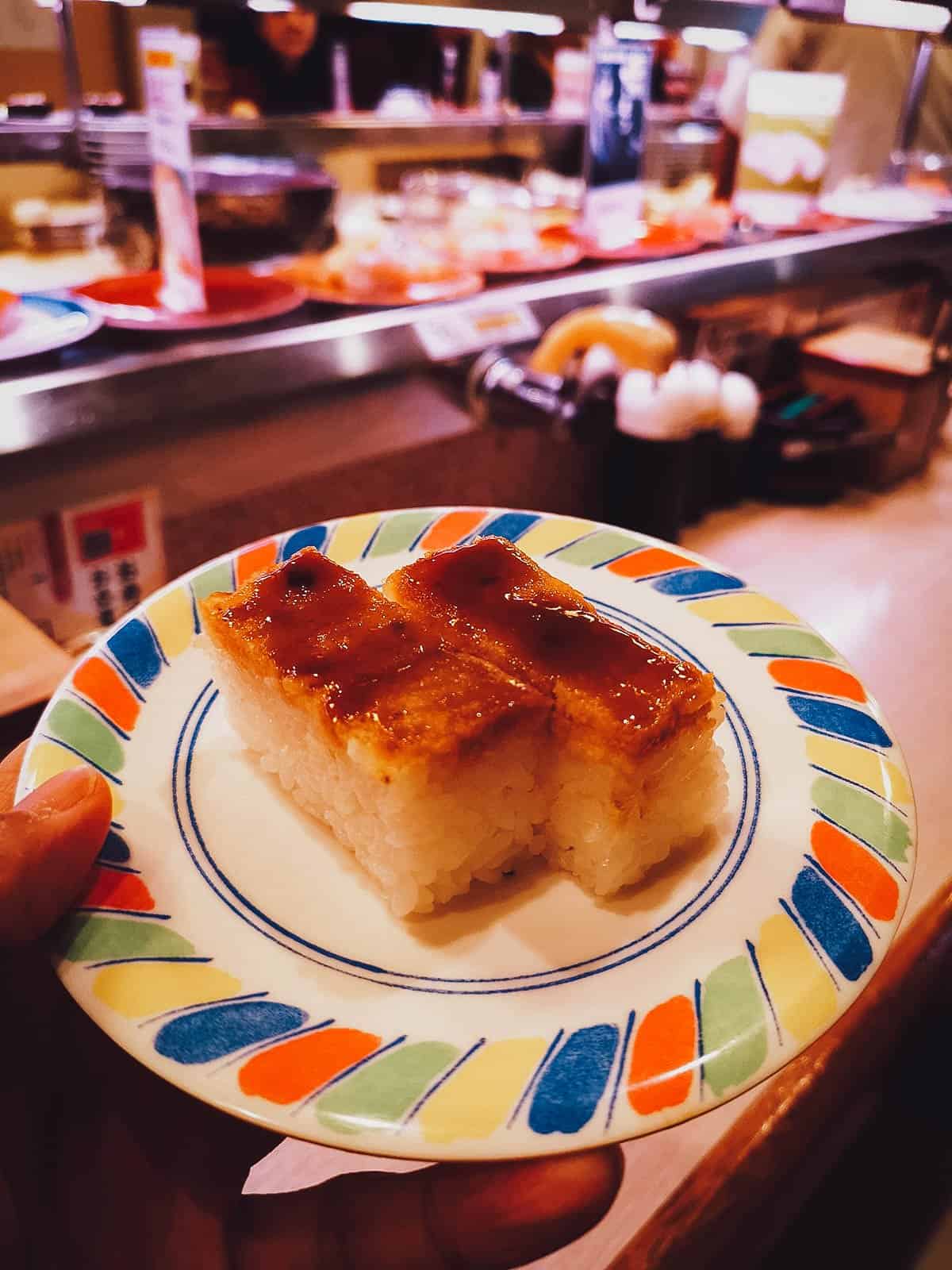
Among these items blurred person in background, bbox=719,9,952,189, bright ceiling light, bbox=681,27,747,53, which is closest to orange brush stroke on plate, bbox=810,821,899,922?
bright ceiling light, bbox=681,27,747,53

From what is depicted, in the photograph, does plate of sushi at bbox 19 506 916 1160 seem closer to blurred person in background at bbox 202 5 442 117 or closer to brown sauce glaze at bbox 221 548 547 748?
brown sauce glaze at bbox 221 548 547 748

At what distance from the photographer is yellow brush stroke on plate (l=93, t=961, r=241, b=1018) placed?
642 millimetres

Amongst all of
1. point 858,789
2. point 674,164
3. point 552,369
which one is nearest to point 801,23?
point 674,164

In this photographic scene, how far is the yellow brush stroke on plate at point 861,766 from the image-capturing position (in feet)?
2.70

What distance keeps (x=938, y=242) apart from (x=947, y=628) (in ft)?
5.18

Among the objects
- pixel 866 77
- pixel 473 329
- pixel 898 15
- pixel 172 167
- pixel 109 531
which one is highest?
pixel 898 15

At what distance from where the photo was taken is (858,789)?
831 millimetres

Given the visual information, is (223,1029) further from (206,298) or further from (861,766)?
(206,298)

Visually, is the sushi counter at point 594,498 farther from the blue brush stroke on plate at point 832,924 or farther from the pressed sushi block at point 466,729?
the pressed sushi block at point 466,729

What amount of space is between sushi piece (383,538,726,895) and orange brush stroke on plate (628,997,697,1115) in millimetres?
153

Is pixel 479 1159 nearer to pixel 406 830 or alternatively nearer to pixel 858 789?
pixel 406 830

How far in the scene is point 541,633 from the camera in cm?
91

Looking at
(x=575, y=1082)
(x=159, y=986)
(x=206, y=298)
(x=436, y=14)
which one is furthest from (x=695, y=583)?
(x=436, y=14)

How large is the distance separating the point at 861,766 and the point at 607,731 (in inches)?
10.6
